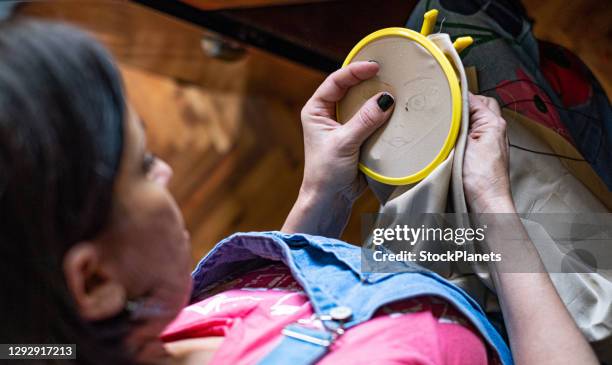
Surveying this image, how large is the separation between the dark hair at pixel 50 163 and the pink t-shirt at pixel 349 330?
0.11 meters

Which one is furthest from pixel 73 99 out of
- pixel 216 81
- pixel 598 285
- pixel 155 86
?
pixel 155 86

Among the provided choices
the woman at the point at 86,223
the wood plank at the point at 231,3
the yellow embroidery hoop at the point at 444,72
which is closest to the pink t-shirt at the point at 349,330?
the woman at the point at 86,223

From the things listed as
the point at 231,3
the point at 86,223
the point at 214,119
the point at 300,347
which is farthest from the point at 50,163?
the point at 214,119

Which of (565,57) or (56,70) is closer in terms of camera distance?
(56,70)

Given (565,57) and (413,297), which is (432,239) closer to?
(413,297)

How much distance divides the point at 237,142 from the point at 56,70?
2.89ft

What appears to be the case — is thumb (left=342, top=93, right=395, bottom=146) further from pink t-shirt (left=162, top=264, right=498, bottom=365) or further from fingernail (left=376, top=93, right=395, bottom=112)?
pink t-shirt (left=162, top=264, right=498, bottom=365)

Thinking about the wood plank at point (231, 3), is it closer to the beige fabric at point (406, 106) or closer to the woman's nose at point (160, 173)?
the beige fabric at point (406, 106)

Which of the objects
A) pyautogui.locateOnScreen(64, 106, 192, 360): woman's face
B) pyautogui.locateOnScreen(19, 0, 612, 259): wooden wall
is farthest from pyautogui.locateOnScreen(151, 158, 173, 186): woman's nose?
pyautogui.locateOnScreen(19, 0, 612, 259): wooden wall

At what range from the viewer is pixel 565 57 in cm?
63

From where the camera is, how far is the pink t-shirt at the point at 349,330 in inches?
16.6

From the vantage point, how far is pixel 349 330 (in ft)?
1.43

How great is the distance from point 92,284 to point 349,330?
0.16 m

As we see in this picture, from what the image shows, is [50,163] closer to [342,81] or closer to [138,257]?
[138,257]
